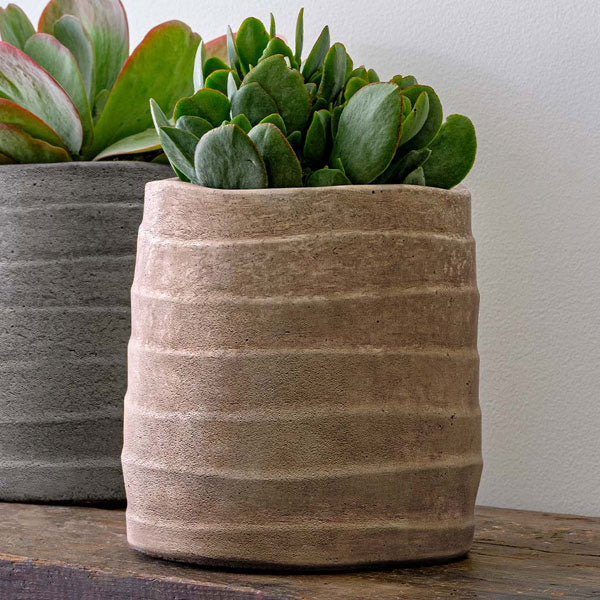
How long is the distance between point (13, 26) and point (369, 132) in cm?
32

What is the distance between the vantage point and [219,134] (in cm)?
44

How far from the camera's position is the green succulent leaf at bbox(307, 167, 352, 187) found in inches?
18.0

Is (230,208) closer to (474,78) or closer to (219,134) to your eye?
(219,134)

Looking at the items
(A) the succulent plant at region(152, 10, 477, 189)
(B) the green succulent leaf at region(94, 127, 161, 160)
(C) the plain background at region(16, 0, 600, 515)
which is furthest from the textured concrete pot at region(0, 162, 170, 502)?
(C) the plain background at region(16, 0, 600, 515)

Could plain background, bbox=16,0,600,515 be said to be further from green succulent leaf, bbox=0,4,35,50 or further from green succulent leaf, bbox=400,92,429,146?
green succulent leaf, bbox=0,4,35,50

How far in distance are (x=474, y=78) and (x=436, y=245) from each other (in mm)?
216

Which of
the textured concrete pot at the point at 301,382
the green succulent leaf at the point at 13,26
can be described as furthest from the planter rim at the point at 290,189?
the green succulent leaf at the point at 13,26

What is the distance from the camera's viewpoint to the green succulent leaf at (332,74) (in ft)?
1.60

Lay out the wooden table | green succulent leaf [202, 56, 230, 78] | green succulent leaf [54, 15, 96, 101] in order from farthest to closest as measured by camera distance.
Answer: green succulent leaf [54, 15, 96, 101]
green succulent leaf [202, 56, 230, 78]
the wooden table

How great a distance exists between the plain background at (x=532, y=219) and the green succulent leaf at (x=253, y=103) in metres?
0.21

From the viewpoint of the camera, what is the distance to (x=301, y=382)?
1.42 ft

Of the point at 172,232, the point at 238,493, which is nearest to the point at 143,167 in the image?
the point at 172,232

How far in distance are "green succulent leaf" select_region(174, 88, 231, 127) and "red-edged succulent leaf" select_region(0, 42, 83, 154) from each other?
13 centimetres

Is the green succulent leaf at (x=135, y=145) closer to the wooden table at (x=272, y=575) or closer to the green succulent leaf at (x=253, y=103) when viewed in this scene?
the green succulent leaf at (x=253, y=103)
